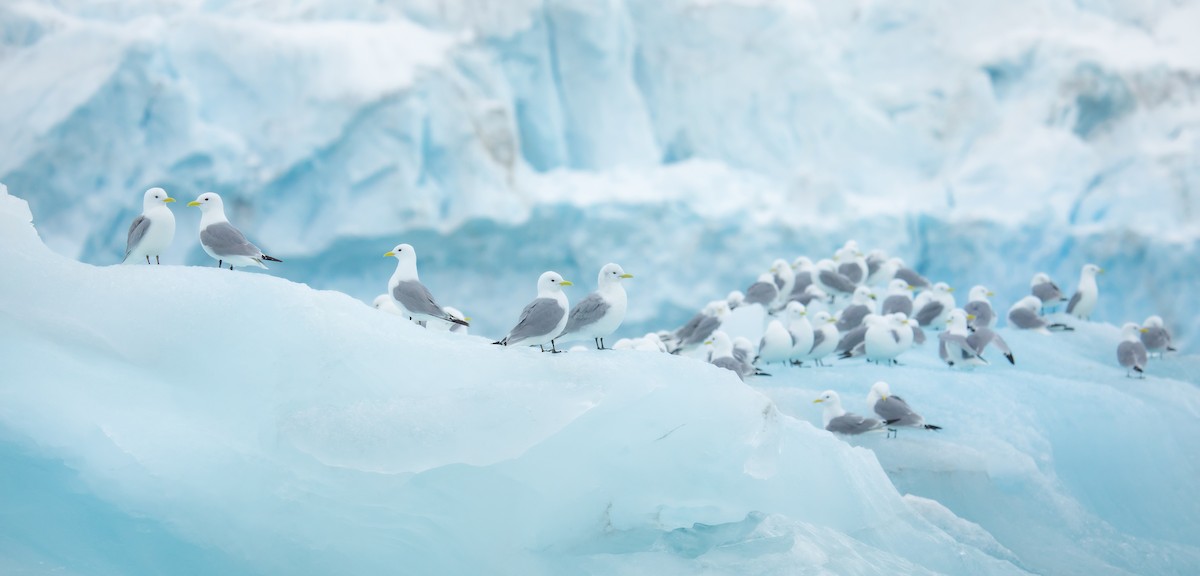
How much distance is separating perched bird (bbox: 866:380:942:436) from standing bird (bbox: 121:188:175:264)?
359cm

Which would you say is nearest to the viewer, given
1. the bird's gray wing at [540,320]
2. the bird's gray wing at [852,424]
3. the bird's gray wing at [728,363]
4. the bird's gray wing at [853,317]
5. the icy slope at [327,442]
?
the icy slope at [327,442]

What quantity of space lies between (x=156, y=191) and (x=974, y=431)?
14.1ft

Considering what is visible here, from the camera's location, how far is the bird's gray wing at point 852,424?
536 centimetres

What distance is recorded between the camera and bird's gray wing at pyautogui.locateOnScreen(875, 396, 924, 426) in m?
5.38

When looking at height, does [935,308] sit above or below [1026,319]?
above

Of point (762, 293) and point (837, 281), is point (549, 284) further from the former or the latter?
point (837, 281)

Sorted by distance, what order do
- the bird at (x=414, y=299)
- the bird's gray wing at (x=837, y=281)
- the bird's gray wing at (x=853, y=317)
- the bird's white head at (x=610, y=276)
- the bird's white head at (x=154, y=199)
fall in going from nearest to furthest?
the bird's white head at (x=154, y=199), the bird's white head at (x=610, y=276), the bird at (x=414, y=299), the bird's gray wing at (x=853, y=317), the bird's gray wing at (x=837, y=281)

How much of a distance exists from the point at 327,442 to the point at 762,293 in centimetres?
544

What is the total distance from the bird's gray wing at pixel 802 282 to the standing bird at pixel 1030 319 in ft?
5.45

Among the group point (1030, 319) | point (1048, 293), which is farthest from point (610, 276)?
point (1048, 293)

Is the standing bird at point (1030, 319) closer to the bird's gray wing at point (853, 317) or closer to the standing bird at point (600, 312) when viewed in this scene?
the bird's gray wing at point (853, 317)

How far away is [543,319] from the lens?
369 cm

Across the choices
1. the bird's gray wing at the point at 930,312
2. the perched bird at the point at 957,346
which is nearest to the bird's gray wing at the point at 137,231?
the perched bird at the point at 957,346

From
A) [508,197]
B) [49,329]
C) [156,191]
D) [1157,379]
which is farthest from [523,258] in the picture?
[49,329]
